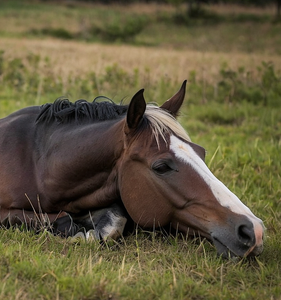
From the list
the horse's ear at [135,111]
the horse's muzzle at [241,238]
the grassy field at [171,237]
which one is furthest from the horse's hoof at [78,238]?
the horse's muzzle at [241,238]

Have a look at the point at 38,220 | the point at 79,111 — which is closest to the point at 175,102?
the point at 79,111

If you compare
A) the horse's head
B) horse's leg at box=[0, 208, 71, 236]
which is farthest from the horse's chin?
horse's leg at box=[0, 208, 71, 236]

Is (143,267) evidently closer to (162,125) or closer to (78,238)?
(78,238)

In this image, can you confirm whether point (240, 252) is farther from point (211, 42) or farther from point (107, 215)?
point (211, 42)

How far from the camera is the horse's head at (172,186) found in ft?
12.1

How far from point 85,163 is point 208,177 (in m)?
1.05

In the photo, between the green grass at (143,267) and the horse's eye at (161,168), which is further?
the horse's eye at (161,168)

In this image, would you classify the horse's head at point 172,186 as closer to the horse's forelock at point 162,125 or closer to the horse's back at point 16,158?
the horse's forelock at point 162,125

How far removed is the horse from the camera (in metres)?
3.76

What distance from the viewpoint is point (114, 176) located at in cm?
420

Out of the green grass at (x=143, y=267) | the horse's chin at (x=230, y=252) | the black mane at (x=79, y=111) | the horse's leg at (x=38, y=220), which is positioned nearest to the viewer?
the green grass at (x=143, y=267)

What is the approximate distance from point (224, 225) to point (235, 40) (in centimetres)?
3555

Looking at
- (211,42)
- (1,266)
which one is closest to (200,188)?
(1,266)

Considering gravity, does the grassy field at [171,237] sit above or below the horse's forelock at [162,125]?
below
